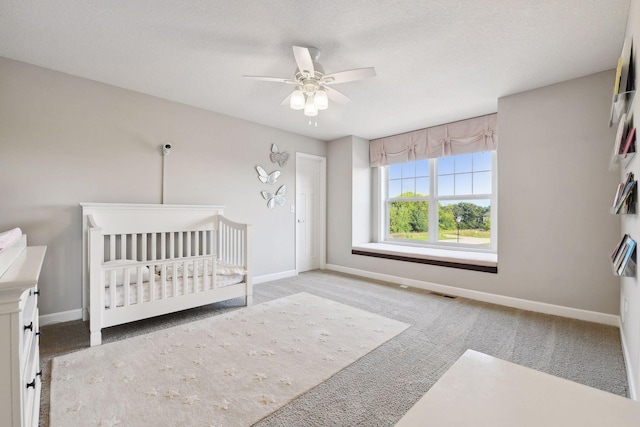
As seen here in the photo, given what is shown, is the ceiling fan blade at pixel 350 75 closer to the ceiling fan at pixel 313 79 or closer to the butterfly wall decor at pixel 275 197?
the ceiling fan at pixel 313 79

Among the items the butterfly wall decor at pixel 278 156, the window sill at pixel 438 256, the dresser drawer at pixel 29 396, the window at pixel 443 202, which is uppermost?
the butterfly wall decor at pixel 278 156

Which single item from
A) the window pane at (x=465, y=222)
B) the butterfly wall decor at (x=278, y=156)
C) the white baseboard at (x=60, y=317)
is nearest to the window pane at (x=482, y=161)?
the window pane at (x=465, y=222)

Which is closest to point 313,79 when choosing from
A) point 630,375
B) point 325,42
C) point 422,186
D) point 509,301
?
point 325,42

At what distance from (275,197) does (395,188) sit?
2051 millimetres

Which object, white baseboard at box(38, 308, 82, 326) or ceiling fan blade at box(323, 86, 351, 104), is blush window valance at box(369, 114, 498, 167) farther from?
white baseboard at box(38, 308, 82, 326)

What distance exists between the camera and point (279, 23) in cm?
191

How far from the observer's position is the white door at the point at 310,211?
466cm

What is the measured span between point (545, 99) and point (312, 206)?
10.9ft

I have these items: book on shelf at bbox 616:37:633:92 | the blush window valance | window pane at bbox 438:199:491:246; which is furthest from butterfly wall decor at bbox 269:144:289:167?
book on shelf at bbox 616:37:633:92

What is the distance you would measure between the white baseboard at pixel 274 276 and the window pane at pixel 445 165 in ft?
8.94

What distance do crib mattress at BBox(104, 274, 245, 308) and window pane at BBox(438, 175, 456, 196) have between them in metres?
3.07

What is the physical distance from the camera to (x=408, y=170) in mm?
4648

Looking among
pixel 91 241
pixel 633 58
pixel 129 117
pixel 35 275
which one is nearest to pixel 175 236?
pixel 91 241

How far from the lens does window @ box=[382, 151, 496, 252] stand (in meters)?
3.84
